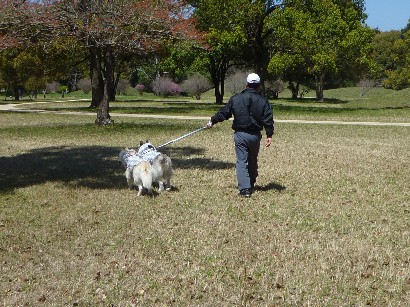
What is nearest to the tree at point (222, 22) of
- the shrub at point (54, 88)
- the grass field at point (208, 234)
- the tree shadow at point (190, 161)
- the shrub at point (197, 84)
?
the tree shadow at point (190, 161)

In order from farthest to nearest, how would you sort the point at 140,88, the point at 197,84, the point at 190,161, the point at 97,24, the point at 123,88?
the point at 140,88 → the point at 123,88 → the point at 197,84 → the point at 97,24 → the point at 190,161

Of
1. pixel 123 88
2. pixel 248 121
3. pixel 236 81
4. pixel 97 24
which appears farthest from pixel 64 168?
pixel 123 88

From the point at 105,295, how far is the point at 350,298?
2.09 m

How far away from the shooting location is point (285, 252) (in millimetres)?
5789

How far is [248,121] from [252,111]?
160 mm

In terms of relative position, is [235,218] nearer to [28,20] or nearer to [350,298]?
[350,298]

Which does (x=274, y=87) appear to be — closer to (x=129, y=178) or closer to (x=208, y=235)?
(x=129, y=178)

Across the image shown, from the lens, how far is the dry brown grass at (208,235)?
480 centimetres

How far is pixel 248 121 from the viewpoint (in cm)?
815

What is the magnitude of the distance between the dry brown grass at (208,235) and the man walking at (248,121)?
1.54 feet

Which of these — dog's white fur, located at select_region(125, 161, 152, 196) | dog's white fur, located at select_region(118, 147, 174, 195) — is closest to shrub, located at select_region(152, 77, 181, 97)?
dog's white fur, located at select_region(118, 147, 174, 195)

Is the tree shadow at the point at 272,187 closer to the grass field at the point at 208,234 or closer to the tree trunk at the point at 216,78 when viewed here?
the grass field at the point at 208,234

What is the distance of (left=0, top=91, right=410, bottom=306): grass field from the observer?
4.80 m

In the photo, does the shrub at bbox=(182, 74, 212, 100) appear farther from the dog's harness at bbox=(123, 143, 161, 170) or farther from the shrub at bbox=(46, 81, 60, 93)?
the dog's harness at bbox=(123, 143, 161, 170)
